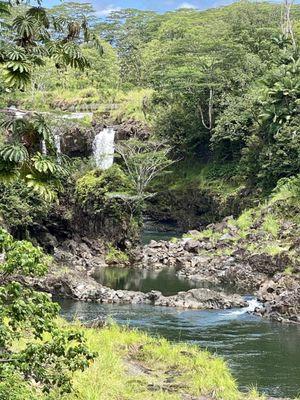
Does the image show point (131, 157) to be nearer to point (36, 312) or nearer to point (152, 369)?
point (152, 369)

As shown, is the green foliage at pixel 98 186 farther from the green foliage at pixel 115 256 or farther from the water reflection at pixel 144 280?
the water reflection at pixel 144 280

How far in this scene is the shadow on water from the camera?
1512 centimetres

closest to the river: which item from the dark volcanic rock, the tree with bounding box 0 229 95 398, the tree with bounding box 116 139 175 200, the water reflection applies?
the dark volcanic rock

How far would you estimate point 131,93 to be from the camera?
190 ft

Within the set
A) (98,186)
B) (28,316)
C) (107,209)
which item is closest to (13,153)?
(28,316)

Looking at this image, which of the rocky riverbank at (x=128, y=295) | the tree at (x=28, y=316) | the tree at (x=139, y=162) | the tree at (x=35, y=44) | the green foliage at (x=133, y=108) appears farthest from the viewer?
the green foliage at (x=133, y=108)

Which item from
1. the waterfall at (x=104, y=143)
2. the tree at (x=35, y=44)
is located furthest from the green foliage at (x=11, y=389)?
the waterfall at (x=104, y=143)

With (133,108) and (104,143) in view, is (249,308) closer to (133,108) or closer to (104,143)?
(104,143)

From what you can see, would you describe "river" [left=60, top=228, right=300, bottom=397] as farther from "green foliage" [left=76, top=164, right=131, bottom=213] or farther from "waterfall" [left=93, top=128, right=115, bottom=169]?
"waterfall" [left=93, top=128, right=115, bottom=169]

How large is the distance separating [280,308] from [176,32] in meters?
55.3

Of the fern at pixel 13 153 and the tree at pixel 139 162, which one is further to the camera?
the tree at pixel 139 162

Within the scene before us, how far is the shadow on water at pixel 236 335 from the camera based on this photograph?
49.6 feet

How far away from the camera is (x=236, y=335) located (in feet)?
63.3

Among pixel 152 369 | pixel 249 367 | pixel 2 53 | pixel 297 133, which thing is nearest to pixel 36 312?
pixel 2 53
